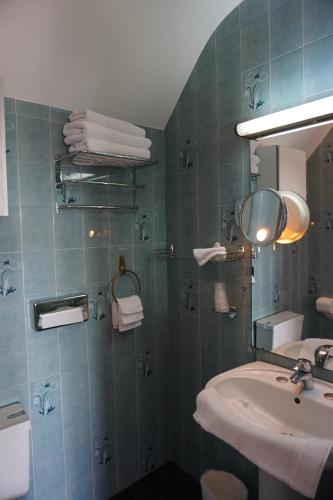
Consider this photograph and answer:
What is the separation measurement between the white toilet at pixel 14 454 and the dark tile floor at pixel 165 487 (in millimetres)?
713

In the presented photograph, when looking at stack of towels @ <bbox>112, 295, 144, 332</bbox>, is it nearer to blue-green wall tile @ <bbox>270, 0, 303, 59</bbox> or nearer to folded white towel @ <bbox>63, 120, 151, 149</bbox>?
folded white towel @ <bbox>63, 120, 151, 149</bbox>

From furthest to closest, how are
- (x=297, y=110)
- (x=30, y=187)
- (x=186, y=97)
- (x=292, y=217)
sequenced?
(x=186, y=97)
(x=30, y=187)
(x=292, y=217)
(x=297, y=110)

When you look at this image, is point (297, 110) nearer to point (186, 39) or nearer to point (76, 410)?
point (186, 39)

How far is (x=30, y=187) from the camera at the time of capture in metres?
1.62

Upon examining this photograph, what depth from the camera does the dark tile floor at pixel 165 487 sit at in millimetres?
1965

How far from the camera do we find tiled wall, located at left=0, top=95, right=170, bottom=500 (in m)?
1.59

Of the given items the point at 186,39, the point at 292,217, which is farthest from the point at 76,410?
the point at 186,39

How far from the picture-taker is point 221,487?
1.74 m

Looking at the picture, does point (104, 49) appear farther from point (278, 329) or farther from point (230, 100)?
point (278, 329)

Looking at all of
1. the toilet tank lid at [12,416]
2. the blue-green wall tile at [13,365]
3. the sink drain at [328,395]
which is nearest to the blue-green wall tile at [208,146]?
the sink drain at [328,395]

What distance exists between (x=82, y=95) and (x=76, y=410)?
64.3 inches

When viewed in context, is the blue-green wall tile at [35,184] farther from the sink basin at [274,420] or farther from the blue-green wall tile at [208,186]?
the sink basin at [274,420]

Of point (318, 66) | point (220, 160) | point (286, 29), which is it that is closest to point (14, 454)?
point (220, 160)

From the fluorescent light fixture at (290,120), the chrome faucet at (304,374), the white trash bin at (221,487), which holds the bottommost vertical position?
the white trash bin at (221,487)
